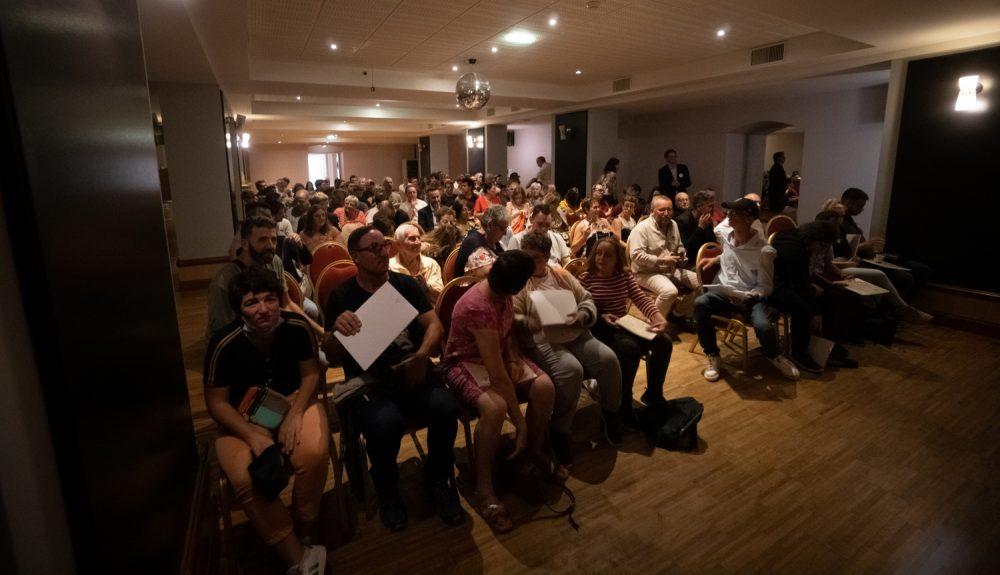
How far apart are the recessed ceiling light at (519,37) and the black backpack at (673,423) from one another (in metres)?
4.86

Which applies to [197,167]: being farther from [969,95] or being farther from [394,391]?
[969,95]

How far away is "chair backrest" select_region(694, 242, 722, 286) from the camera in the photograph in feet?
14.7

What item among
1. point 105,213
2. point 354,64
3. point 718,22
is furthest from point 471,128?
point 105,213

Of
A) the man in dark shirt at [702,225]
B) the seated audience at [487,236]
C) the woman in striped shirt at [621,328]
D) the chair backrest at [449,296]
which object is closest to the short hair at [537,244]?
the chair backrest at [449,296]

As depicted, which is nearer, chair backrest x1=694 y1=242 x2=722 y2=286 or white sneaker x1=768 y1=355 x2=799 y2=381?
white sneaker x1=768 y1=355 x2=799 y2=381

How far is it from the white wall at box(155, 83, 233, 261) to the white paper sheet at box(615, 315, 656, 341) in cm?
633

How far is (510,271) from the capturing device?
7.70 ft

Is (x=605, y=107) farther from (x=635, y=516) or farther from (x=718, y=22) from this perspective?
(x=635, y=516)

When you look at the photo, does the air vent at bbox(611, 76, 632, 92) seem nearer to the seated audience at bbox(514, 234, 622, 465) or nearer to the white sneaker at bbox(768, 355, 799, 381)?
the white sneaker at bbox(768, 355, 799, 381)

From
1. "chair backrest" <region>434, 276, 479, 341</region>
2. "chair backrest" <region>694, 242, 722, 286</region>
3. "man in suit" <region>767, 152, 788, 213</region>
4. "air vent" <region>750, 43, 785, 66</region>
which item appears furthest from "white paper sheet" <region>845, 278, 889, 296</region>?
"man in suit" <region>767, 152, 788, 213</region>

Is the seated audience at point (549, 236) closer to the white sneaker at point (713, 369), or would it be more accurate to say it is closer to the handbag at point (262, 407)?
the white sneaker at point (713, 369)

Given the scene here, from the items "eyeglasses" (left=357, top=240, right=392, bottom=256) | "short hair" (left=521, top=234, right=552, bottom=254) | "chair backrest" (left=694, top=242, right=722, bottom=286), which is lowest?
"chair backrest" (left=694, top=242, right=722, bottom=286)

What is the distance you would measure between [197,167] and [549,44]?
5.17m

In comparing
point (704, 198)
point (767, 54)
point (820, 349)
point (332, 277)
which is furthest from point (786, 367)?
Answer: point (767, 54)
